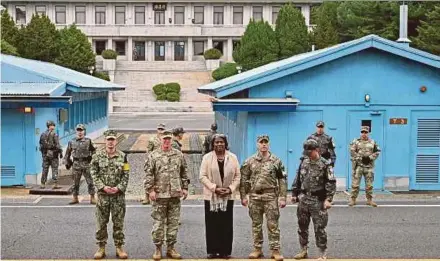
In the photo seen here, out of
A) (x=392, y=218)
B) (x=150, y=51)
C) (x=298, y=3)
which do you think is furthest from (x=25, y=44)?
(x=392, y=218)

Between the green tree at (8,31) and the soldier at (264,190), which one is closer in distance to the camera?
the soldier at (264,190)

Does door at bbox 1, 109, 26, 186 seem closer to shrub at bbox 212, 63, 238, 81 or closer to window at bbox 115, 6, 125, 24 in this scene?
shrub at bbox 212, 63, 238, 81

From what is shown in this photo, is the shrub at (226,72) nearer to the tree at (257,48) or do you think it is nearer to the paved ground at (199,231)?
the tree at (257,48)

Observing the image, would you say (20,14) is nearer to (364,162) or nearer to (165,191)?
(364,162)

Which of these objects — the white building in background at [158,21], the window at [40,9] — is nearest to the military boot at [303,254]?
the white building in background at [158,21]

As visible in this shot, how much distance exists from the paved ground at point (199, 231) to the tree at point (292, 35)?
4906cm

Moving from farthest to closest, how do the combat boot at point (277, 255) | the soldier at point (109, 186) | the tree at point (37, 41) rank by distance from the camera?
the tree at point (37, 41) < the soldier at point (109, 186) < the combat boot at point (277, 255)

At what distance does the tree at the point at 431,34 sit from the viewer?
46.5m

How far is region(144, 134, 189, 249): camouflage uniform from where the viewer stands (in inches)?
388

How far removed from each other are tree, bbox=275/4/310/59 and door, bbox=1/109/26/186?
153ft

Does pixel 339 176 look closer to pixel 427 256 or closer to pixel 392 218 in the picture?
pixel 392 218

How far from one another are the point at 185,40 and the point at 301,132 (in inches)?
2745

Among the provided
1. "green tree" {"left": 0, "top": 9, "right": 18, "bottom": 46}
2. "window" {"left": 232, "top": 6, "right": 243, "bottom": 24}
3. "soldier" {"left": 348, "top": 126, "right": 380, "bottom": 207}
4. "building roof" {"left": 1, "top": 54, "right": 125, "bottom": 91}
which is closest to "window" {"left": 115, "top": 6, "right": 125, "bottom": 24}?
"window" {"left": 232, "top": 6, "right": 243, "bottom": 24}

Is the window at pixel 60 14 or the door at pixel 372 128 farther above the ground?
the window at pixel 60 14
